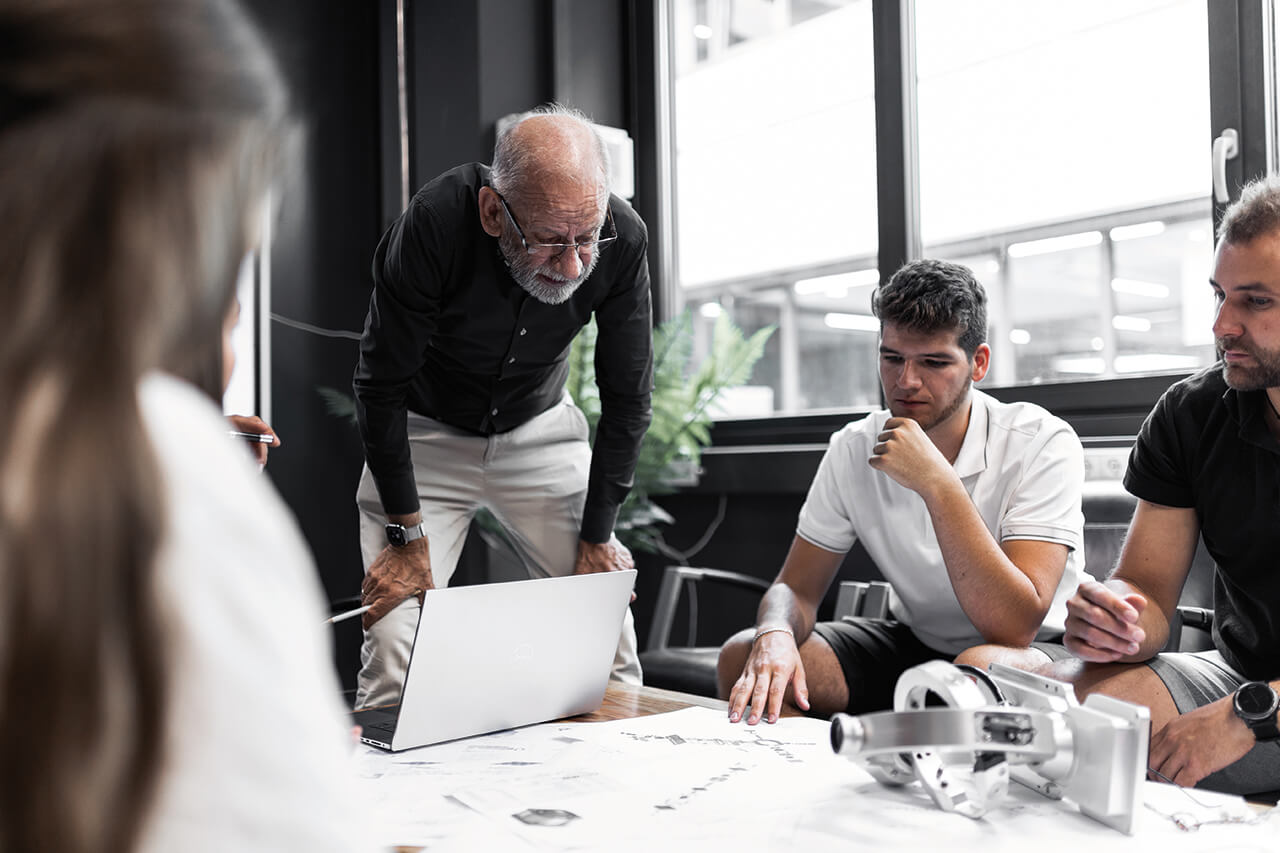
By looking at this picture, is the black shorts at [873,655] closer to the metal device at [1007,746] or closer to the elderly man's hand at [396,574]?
the elderly man's hand at [396,574]

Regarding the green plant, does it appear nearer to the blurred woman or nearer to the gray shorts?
the gray shorts

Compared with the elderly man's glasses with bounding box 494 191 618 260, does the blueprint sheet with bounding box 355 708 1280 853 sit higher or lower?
lower

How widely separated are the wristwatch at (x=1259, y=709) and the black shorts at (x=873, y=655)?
0.50 m

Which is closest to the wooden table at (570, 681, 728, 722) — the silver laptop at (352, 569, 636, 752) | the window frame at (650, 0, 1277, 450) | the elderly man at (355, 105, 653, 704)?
the silver laptop at (352, 569, 636, 752)

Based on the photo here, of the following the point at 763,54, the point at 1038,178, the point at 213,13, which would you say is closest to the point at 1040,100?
the point at 1038,178

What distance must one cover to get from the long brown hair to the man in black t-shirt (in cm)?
140

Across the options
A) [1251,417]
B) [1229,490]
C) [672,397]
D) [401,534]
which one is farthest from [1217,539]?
[672,397]

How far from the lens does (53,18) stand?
17.5 inches

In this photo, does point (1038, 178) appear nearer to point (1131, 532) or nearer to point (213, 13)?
point (1131, 532)

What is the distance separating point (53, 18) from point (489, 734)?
1.12 meters

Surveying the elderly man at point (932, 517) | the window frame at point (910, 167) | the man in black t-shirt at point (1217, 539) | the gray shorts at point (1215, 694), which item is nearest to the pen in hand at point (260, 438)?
the elderly man at point (932, 517)

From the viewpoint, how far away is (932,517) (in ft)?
6.18

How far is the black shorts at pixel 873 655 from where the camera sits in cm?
203

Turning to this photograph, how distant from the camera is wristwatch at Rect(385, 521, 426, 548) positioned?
2.15m
